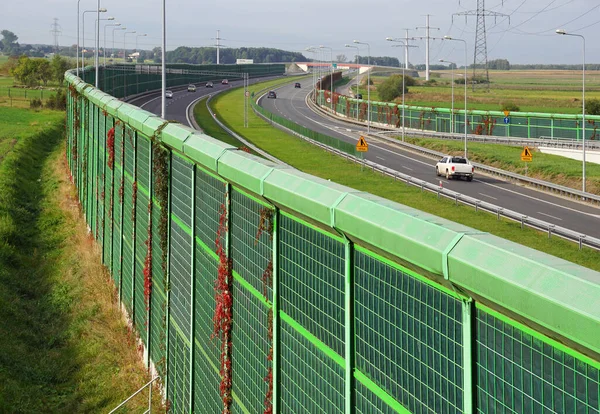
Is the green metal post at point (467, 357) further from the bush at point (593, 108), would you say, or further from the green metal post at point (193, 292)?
the bush at point (593, 108)

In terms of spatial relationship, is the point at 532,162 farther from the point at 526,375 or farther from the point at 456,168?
the point at 526,375

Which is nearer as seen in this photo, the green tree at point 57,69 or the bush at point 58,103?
the bush at point 58,103

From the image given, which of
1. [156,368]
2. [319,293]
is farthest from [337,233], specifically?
[156,368]

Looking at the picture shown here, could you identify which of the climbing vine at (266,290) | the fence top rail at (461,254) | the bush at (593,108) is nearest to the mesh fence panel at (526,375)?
the fence top rail at (461,254)

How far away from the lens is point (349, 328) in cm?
633

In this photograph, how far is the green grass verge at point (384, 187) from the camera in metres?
31.5

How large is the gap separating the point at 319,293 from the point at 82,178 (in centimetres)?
2542

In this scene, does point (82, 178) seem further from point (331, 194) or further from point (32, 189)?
point (331, 194)

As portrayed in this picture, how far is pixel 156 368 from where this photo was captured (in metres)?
13.7

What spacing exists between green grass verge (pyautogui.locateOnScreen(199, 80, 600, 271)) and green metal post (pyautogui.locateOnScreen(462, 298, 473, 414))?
23532 mm

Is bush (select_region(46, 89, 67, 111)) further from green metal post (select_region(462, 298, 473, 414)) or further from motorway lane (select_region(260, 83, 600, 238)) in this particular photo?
green metal post (select_region(462, 298, 473, 414))

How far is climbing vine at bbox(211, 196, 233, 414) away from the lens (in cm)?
935

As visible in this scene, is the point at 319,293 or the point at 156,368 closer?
the point at 319,293

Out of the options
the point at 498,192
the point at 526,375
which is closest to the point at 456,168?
the point at 498,192
